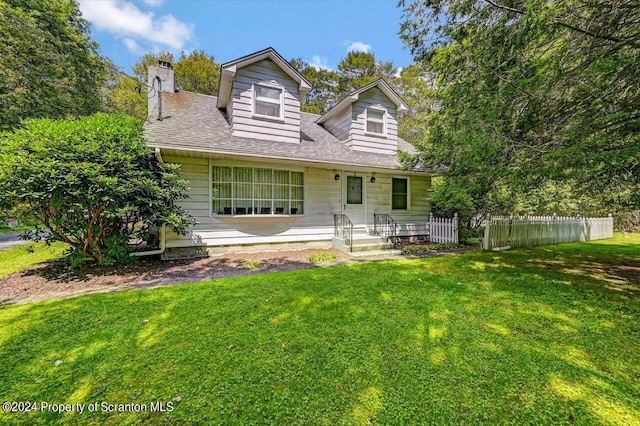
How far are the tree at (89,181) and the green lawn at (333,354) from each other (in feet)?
7.10

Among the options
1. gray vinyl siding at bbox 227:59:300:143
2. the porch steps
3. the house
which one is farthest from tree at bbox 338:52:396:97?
the porch steps

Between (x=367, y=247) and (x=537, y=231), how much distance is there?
7.29m

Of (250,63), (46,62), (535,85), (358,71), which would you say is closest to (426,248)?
(535,85)

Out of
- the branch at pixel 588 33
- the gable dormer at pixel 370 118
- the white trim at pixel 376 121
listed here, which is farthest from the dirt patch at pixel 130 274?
the branch at pixel 588 33

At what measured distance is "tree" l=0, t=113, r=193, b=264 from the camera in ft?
16.0

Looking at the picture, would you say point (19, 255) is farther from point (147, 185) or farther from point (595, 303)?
point (595, 303)

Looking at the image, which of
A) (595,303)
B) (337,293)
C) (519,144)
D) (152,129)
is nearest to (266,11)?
(152,129)

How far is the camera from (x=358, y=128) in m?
10.4

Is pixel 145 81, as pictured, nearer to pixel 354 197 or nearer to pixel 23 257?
pixel 23 257

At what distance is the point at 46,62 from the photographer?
14.9 m

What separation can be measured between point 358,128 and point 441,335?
8.81 meters

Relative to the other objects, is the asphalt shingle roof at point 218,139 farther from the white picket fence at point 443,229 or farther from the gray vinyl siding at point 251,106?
the white picket fence at point 443,229

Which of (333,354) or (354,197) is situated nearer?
(333,354)

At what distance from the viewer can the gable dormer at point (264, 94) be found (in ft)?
27.3
